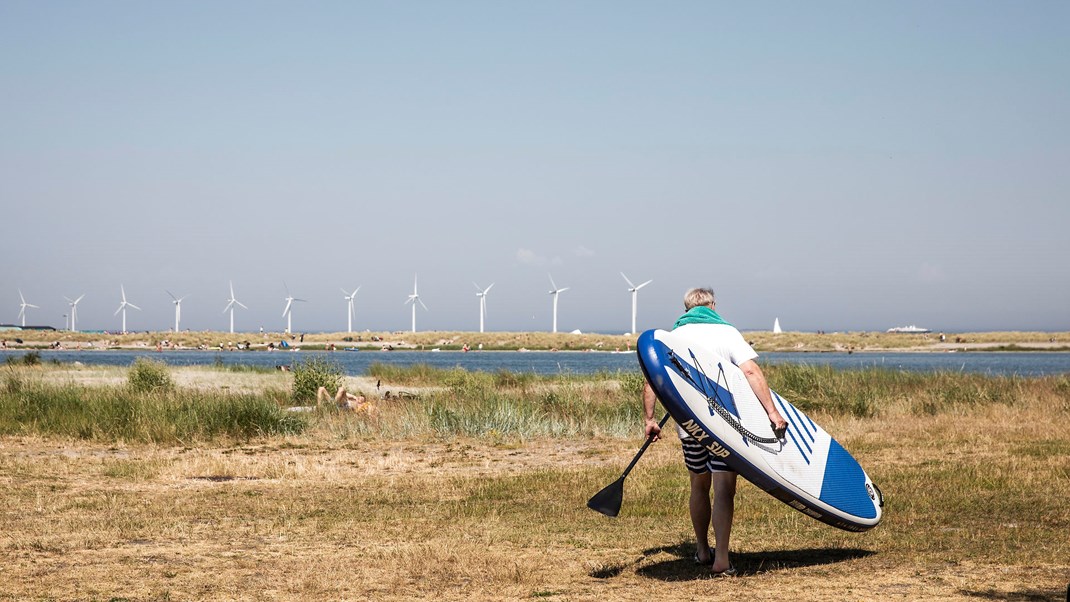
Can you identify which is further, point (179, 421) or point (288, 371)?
point (288, 371)

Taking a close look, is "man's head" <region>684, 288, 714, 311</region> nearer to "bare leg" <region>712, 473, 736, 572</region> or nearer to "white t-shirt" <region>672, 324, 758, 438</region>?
"white t-shirt" <region>672, 324, 758, 438</region>

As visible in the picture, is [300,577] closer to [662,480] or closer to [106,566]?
[106,566]

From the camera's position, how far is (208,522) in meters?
10.7

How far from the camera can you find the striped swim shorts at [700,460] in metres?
8.00

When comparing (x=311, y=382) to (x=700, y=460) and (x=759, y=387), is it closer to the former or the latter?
(x=700, y=460)

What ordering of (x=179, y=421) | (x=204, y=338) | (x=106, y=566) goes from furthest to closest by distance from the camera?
(x=204, y=338), (x=179, y=421), (x=106, y=566)

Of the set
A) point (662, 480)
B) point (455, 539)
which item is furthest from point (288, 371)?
point (455, 539)

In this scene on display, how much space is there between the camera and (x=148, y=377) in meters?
29.5

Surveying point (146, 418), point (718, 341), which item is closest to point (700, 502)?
point (718, 341)

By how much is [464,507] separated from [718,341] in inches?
191

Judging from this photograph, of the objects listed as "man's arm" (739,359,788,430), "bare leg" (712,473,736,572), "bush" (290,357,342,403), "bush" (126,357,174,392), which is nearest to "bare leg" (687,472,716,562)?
"bare leg" (712,473,736,572)

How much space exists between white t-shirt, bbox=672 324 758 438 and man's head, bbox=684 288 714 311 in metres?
0.19

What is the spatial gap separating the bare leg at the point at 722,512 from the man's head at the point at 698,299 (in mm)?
1250

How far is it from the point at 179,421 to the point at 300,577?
11666 millimetres
